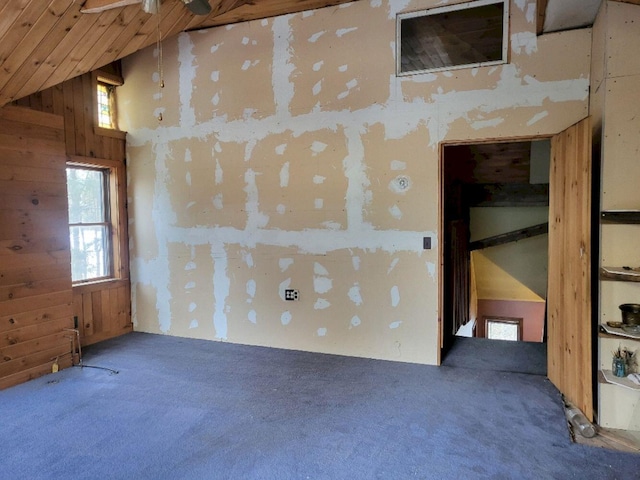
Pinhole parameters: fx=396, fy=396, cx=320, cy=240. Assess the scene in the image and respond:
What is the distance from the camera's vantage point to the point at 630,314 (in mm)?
2457

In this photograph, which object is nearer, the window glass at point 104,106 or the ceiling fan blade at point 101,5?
the ceiling fan blade at point 101,5

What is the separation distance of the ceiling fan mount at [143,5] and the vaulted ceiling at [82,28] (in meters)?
0.03

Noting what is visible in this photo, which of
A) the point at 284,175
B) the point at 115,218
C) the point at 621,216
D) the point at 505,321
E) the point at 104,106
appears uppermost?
the point at 104,106

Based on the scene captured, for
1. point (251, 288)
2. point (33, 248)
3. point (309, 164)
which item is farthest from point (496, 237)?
point (33, 248)

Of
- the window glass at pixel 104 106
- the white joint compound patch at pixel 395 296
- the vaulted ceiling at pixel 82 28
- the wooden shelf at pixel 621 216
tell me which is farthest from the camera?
the window glass at pixel 104 106

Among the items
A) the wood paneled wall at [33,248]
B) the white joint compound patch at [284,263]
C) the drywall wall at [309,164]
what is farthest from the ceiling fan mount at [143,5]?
the white joint compound patch at [284,263]

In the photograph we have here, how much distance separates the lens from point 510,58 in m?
3.26

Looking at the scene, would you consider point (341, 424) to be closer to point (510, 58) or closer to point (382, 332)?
point (382, 332)

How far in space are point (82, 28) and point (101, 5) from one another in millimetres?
409

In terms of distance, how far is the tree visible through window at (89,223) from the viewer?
4.26 m

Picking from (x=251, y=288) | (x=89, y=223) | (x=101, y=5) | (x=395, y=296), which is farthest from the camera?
(x=89, y=223)

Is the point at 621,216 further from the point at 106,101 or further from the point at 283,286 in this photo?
the point at 106,101

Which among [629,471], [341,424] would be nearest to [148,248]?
[341,424]

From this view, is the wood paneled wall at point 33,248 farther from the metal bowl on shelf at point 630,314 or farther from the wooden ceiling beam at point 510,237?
the wooden ceiling beam at point 510,237
